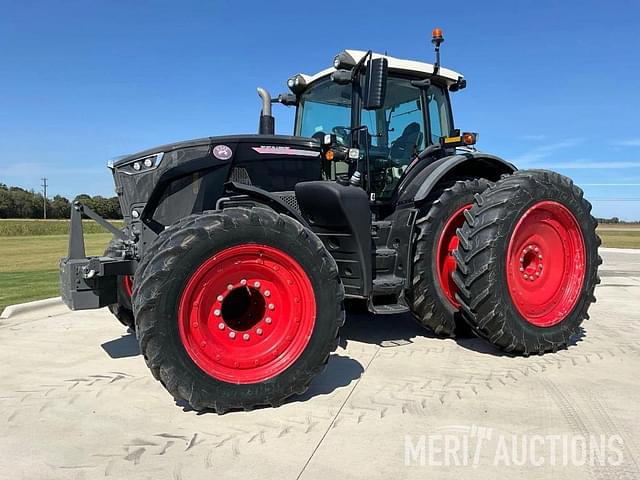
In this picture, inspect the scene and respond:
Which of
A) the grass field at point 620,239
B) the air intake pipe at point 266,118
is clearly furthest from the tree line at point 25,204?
the air intake pipe at point 266,118

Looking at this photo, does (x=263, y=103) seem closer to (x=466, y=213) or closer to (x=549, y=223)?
(x=466, y=213)

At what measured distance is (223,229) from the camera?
10.3 feet

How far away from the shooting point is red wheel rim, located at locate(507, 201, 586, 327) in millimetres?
4535

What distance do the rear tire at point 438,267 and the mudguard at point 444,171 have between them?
0.21 metres

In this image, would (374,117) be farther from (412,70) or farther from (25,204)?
(25,204)

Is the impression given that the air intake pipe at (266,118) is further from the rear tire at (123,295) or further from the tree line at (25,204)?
the tree line at (25,204)

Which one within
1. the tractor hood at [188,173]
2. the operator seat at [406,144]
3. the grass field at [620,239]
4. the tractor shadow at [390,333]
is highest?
the operator seat at [406,144]

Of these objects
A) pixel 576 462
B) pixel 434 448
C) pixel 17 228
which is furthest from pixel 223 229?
pixel 17 228

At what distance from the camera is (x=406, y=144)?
5320 mm

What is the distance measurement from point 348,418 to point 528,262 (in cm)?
259

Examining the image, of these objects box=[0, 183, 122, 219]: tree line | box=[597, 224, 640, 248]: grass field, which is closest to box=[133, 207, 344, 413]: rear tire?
box=[597, 224, 640, 248]: grass field

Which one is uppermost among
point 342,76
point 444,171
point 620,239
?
point 342,76

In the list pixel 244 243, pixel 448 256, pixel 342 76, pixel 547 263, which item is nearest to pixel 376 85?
pixel 342 76

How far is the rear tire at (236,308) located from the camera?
2982mm
